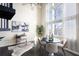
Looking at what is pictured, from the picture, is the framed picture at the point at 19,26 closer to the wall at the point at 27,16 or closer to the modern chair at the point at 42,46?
the wall at the point at 27,16

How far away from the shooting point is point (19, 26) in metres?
1.77

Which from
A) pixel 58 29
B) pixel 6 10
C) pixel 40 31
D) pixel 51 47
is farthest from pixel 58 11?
pixel 6 10

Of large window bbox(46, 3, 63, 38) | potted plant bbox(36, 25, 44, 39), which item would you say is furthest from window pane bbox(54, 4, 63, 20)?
potted plant bbox(36, 25, 44, 39)

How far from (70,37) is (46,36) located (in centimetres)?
37

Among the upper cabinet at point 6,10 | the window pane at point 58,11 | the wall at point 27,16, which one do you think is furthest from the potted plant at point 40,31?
the upper cabinet at point 6,10

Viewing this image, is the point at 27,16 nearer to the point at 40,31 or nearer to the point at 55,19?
the point at 40,31

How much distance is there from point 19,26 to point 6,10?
12.5 inches

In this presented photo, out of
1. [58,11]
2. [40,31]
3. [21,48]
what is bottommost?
[21,48]

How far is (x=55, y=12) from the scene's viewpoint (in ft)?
5.88

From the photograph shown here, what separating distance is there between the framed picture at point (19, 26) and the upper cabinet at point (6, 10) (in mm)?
119

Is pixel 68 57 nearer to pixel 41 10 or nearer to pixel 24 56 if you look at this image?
pixel 24 56

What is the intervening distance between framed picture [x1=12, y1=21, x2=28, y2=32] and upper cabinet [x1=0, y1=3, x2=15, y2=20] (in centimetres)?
12

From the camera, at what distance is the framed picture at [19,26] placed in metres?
1.73

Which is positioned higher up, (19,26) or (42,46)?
(19,26)
